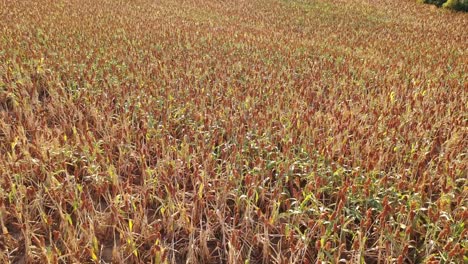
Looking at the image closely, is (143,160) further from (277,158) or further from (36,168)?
(277,158)

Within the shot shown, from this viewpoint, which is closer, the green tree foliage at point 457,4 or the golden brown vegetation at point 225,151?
the golden brown vegetation at point 225,151

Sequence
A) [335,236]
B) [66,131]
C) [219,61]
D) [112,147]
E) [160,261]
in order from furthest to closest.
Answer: [219,61]
[66,131]
[112,147]
[335,236]
[160,261]

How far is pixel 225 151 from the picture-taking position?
3.09 meters

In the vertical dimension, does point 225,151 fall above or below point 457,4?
below

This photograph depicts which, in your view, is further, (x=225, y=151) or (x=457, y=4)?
(x=457, y=4)

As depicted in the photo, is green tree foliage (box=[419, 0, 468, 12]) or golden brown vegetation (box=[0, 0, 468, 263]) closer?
golden brown vegetation (box=[0, 0, 468, 263])

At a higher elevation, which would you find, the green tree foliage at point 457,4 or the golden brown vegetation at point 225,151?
the green tree foliage at point 457,4

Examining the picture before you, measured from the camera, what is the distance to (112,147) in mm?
3312

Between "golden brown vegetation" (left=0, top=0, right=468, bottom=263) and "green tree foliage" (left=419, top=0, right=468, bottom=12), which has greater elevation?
"green tree foliage" (left=419, top=0, right=468, bottom=12)

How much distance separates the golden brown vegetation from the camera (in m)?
2.22

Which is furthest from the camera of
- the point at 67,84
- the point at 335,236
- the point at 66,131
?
the point at 67,84

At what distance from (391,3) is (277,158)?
15.8 metres

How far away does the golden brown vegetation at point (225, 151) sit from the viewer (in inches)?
87.4

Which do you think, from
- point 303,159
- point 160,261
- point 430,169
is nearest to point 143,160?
point 160,261
